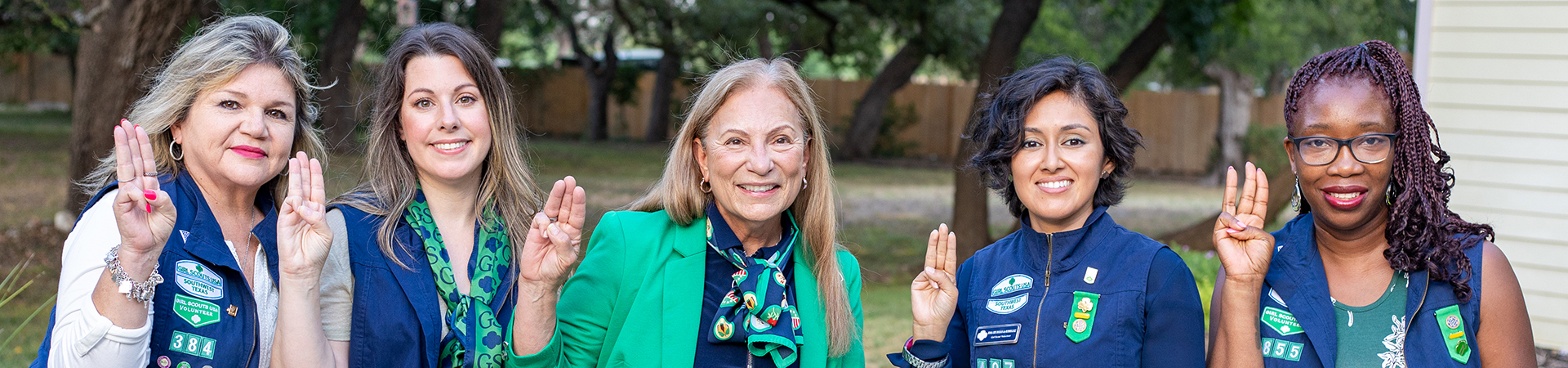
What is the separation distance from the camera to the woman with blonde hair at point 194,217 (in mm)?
2191

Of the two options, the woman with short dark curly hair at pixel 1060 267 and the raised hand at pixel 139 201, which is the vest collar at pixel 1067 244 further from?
the raised hand at pixel 139 201

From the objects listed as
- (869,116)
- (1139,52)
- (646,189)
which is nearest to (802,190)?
(646,189)

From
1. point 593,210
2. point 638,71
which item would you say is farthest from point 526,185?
point 638,71

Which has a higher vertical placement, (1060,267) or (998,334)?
(1060,267)

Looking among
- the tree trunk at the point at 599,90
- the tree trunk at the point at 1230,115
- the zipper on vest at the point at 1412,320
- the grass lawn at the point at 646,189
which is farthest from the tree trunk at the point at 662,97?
the zipper on vest at the point at 1412,320

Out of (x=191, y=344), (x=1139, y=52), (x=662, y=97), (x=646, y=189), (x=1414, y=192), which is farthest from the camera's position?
(x=662, y=97)

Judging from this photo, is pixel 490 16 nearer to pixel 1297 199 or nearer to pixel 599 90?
pixel 1297 199

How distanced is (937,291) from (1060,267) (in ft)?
0.98

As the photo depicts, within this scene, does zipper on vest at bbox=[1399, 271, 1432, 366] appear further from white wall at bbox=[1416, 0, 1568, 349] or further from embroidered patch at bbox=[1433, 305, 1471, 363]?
white wall at bbox=[1416, 0, 1568, 349]

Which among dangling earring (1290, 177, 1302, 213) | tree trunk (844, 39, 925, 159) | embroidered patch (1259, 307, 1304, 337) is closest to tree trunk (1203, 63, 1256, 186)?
tree trunk (844, 39, 925, 159)

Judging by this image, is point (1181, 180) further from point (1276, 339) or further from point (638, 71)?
point (1276, 339)

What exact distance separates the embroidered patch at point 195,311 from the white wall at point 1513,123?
5.81 metres

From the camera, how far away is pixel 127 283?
218 centimetres

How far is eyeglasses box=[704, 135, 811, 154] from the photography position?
2520 mm
